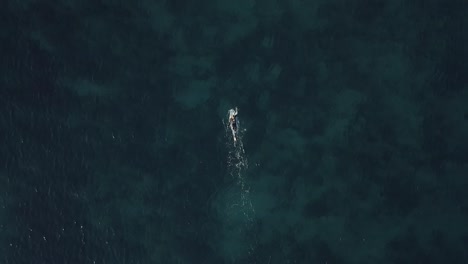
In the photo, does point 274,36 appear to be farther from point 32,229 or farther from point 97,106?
point 32,229

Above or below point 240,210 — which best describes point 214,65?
above

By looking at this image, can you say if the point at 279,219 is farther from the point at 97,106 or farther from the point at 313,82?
the point at 97,106

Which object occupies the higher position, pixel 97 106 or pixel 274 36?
pixel 274 36

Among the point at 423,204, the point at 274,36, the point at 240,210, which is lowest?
the point at 240,210

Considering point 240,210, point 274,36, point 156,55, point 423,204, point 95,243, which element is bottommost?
point 95,243

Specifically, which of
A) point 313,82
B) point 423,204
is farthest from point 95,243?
point 423,204

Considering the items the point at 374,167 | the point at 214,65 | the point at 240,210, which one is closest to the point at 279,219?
the point at 240,210

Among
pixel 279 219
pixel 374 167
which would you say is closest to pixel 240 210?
pixel 279 219

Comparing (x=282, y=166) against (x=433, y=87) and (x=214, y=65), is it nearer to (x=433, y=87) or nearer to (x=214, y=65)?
(x=214, y=65)
